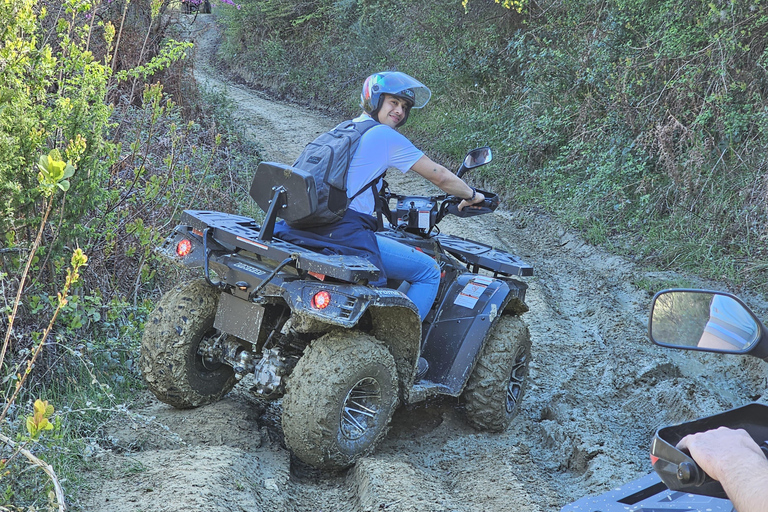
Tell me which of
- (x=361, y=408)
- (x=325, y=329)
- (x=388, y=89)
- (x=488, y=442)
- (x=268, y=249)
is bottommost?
(x=488, y=442)

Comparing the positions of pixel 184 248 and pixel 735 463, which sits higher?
pixel 735 463

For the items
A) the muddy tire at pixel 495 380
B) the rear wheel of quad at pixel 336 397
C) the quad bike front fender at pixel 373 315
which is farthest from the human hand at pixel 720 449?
the muddy tire at pixel 495 380

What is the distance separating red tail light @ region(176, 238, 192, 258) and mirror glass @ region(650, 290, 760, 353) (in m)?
2.66

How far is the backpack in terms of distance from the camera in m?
3.76

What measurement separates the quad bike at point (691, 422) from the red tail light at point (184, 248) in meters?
2.61

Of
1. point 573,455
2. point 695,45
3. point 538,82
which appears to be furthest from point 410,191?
point 573,455

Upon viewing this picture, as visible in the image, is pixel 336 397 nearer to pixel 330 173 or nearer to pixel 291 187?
pixel 291 187

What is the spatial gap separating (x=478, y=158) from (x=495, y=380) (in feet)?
4.55

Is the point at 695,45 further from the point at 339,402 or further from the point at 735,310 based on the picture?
the point at 735,310

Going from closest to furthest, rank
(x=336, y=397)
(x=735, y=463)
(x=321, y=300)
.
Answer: (x=735, y=463)
(x=321, y=300)
(x=336, y=397)

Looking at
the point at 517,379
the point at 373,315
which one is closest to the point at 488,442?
the point at 517,379

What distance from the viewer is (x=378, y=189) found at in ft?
13.8

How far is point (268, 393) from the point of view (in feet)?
12.3

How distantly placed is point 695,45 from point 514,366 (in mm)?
5644
